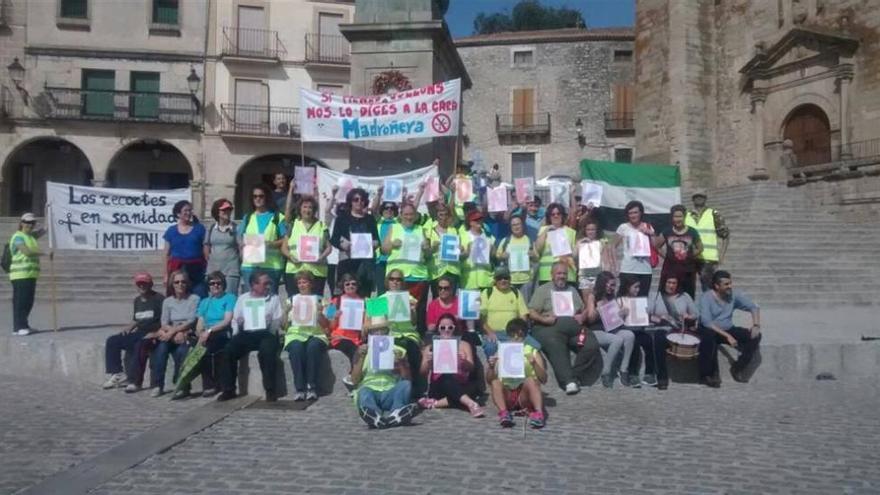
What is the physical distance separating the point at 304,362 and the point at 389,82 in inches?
208

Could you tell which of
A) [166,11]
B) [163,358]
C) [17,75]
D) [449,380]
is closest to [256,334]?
[163,358]


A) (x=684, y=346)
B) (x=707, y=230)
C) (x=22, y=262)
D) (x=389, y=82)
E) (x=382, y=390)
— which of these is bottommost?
(x=382, y=390)

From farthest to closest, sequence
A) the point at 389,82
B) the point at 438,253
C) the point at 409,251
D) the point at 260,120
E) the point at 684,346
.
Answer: the point at 260,120 → the point at 389,82 → the point at 438,253 → the point at 409,251 → the point at 684,346

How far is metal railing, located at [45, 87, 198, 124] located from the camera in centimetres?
3241

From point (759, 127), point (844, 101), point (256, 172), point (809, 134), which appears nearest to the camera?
point (844, 101)

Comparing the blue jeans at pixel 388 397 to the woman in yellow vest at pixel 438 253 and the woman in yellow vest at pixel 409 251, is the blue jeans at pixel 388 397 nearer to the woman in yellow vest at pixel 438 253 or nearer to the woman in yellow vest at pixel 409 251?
the woman in yellow vest at pixel 409 251

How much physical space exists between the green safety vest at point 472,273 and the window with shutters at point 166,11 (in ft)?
94.2

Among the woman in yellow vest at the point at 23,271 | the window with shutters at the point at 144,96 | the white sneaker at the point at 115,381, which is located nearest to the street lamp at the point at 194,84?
the window with shutters at the point at 144,96

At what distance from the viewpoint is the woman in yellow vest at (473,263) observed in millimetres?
9172

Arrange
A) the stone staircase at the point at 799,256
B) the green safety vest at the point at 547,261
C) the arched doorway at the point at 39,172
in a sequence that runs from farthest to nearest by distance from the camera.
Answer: the arched doorway at the point at 39,172
the stone staircase at the point at 799,256
the green safety vest at the point at 547,261

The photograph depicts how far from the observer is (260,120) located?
34406mm

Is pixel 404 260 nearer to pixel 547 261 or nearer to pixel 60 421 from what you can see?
pixel 547 261

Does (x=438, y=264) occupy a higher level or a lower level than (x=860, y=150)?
lower

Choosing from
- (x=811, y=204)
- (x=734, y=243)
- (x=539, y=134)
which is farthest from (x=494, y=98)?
(x=734, y=243)
